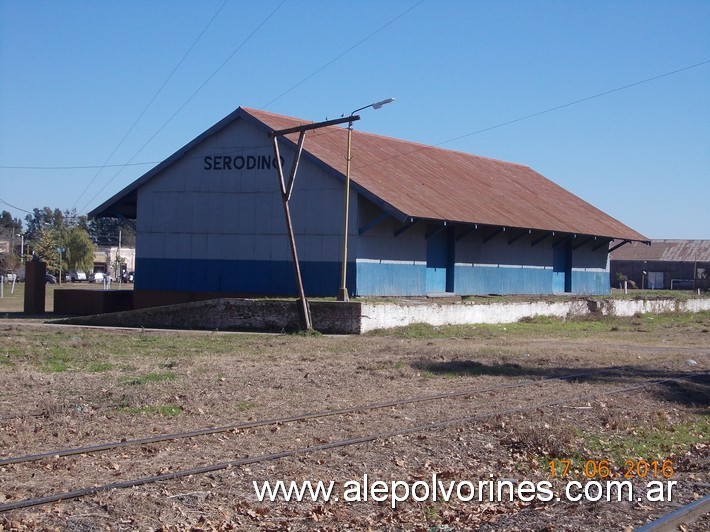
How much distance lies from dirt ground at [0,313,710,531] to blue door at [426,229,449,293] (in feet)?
45.9

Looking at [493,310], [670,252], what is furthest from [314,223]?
[670,252]

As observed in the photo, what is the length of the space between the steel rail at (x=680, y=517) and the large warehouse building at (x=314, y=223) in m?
24.3

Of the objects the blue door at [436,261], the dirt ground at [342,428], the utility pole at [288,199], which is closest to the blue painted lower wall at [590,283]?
the blue door at [436,261]

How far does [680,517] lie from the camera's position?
25.9 feet

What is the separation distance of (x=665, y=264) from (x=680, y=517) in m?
85.8

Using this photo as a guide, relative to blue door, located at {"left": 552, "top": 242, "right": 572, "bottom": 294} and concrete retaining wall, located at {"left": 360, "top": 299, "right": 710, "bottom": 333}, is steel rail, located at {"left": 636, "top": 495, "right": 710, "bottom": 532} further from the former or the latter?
blue door, located at {"left": 552, "top": 242, "right": 572, "bottom": 294}

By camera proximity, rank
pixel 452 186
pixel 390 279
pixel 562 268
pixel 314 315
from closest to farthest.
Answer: pixel 314 315 → pixel 390 279 → pixel 452 186 → pixel 562 268

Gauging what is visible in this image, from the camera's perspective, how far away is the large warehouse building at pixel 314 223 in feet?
115

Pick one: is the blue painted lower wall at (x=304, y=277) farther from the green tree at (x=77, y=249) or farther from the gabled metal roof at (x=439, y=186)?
the green tree at (x=77, y=249)

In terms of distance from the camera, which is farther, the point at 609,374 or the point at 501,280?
the point at 501,280

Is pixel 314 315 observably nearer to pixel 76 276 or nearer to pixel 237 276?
pixel 237 276

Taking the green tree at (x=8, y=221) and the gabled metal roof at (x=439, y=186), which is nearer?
the gabled metal roof at (x=439, y=186)

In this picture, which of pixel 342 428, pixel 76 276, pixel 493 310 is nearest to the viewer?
pixel 342 428

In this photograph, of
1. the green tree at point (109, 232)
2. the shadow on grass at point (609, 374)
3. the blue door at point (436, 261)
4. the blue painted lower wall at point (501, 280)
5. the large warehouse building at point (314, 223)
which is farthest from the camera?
the green tree at point (109, 232)
